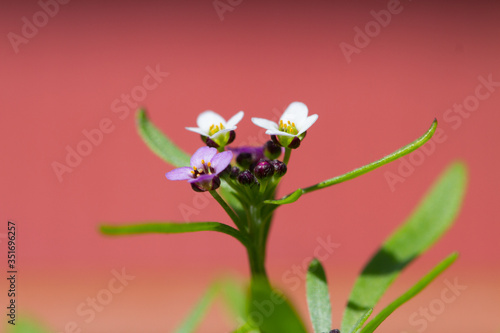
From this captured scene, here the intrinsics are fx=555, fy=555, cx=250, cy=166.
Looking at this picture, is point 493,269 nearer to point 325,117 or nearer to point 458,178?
point 325,117

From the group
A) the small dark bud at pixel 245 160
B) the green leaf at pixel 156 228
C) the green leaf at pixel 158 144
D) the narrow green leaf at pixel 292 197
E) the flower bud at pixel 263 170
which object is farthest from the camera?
the green leaf at pixel 158 144

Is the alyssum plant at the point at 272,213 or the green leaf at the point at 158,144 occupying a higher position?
the green leaf at the point at 158,144

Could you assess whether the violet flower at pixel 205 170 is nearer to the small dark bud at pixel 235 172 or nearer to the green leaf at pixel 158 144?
the small dark bud at pixel 235 172

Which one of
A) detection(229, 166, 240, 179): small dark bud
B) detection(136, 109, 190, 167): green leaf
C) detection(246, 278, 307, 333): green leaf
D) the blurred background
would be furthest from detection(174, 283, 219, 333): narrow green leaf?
the blurred background

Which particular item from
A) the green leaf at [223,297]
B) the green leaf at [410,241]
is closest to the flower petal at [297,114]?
the green leaf at [410,241]

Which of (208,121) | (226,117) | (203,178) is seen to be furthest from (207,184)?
(226,117)

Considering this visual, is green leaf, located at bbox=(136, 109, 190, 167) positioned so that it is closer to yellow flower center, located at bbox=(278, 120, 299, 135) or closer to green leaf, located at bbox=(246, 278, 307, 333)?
yellow flower center, located at bbox=(278, 120, 299, 135)

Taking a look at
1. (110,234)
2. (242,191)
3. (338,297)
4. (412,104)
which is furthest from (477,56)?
(110,234)
